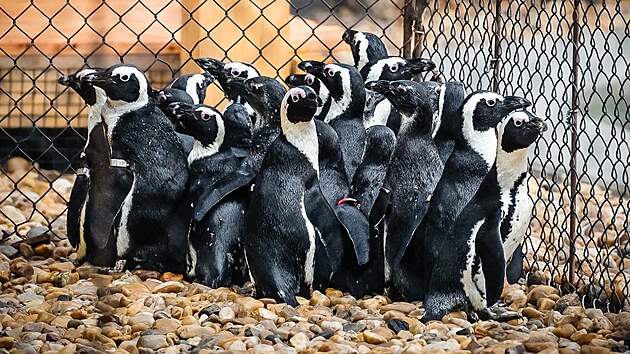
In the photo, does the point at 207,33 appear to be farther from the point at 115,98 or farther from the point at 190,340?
the point at 190,340

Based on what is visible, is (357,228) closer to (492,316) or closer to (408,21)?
(492,316)

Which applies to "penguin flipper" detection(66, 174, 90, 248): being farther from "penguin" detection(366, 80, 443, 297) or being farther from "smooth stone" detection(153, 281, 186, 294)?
"penguin" detection(366, 80, 443, 297)

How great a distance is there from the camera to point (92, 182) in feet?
10.0

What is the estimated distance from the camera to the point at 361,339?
93.4 inches

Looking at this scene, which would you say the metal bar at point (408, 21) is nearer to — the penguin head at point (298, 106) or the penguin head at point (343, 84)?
the penguin head at point (343, 84)

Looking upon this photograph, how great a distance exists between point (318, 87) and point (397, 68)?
227 millimetres

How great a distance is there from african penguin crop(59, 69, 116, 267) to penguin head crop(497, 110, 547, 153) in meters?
1.08

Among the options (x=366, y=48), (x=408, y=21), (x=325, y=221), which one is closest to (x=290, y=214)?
(x=325, y=221)

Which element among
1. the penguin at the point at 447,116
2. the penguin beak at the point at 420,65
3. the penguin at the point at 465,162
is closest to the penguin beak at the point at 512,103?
the penguin at the point at 465,162

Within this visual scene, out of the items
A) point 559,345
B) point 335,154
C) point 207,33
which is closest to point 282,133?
point 335,154

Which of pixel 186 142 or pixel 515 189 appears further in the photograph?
pixel 186 142

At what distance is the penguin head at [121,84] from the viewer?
297 cm

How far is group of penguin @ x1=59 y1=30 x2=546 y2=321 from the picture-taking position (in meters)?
2.53

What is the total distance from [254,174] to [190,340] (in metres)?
0.67
